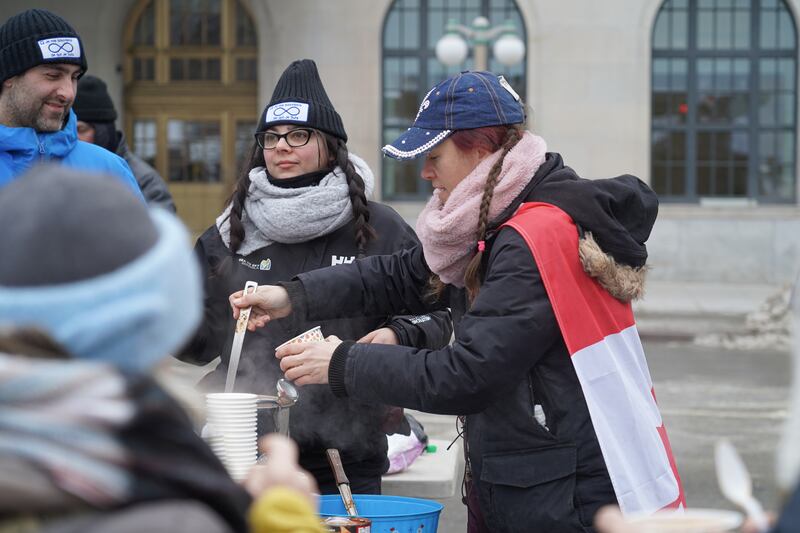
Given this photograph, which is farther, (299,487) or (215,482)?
(299,487)

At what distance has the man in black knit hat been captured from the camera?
681 cm

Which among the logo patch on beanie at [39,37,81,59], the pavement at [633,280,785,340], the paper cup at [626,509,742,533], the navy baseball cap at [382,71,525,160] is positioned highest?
the logo patch on beanie at [39,37,81,59]

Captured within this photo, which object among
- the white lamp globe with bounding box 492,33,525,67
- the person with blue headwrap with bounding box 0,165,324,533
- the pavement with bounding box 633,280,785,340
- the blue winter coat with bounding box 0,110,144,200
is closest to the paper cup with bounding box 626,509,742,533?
the person with blue headwrap with bounding box 0,165,324,533

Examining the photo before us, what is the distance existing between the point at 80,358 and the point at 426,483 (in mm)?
3517

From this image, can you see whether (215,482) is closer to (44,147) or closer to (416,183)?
(44,147)

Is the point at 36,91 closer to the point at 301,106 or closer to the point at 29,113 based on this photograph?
the point at 29,113

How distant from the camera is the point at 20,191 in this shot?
1.48 meters

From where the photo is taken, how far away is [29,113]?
3830mm

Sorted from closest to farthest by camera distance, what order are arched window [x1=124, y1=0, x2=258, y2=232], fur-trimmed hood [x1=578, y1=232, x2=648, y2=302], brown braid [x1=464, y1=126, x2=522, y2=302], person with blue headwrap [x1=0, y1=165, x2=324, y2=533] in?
1. person with blue headwrap [x1=0, y1=165, x2=324, y2=533]
2. fur-trimmed hood [x1=578, y1=232, x2=648, y2=302]
3. brown braid [x1=464, y1=126, x2=522, y2=302]
4. arched window [x1=124, y1=0, x2=258, y2=232]

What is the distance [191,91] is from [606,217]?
1906 cm

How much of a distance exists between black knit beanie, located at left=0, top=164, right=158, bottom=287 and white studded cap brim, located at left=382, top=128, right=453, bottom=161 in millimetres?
1641

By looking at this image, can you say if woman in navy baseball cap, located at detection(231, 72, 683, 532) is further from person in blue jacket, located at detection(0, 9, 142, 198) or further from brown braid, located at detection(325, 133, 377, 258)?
person in blue jacket, located at detection(0, 9, 142, 198)

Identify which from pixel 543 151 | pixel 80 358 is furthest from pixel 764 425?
pixel 80 358

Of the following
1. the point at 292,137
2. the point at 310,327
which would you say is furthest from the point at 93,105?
the point at 310,327
